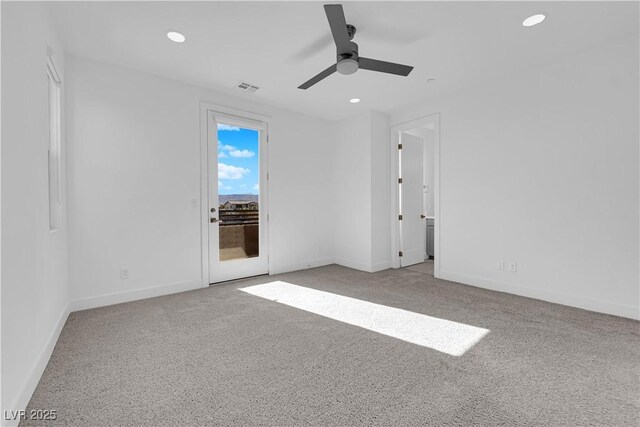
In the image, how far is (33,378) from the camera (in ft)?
5.75

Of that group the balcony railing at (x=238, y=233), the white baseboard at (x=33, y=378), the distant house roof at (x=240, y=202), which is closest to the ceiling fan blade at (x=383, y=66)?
the distant house roof at (x=240, y=202)

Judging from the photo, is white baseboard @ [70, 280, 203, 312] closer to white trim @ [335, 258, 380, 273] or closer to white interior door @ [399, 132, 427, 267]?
white trim @ [335, 258, 380, 273]

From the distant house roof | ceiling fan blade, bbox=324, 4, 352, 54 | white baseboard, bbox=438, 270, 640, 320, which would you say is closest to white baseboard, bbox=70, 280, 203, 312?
the distant house roof

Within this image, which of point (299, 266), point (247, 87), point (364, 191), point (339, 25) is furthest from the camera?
point (299, 266)

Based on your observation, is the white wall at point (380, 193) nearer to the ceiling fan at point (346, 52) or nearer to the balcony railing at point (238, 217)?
the balcony railing at point (238, 217)

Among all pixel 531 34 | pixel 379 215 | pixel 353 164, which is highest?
pixel 531 34

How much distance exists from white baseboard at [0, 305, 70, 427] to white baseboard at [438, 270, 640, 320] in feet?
14.4

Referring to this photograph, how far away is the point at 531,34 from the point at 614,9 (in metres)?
0.55

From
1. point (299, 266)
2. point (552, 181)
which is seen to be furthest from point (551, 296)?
point (299, 266)

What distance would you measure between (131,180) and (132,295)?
1350mm

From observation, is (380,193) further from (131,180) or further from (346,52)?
(131,180)

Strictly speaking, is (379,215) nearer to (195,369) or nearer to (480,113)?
(480,113)

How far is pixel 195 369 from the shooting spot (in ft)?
A: 6.51

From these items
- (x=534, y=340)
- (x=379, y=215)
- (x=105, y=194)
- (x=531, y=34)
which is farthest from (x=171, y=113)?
(x=534, y=340)
